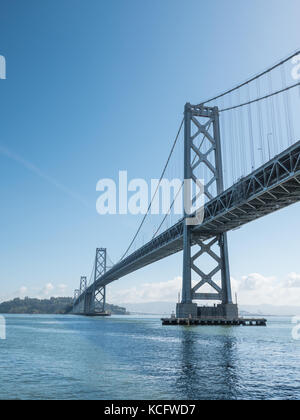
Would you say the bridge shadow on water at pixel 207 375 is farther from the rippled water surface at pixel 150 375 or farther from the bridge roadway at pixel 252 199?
the bridge roadway at pixel 252 199

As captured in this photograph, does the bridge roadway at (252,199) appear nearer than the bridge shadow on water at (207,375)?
No

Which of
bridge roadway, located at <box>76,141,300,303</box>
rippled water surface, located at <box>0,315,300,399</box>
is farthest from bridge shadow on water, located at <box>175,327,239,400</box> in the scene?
bridge roadway, located at <box>76,141,300,303</box>

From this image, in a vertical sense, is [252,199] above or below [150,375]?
above

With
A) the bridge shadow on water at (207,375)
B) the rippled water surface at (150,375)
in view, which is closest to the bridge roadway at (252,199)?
the rippled water surface at (150,375)

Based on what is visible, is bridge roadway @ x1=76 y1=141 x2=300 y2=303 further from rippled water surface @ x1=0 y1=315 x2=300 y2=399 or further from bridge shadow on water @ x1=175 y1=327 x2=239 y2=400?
bridge shadow on water @ x1=175 y1=327 x2=239 y2=400

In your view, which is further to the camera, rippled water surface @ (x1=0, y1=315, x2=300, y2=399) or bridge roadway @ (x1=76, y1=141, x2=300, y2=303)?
bridge roadway @ (x1=76, y1=141, x2=300, y2=303)

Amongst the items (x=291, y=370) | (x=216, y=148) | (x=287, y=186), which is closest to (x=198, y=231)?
(x=216, y=148)

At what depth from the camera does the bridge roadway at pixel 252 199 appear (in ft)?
104

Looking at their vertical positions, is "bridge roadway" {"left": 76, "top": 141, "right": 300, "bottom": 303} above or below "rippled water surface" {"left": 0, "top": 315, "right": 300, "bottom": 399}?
above

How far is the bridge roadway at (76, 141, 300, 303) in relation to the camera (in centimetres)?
3162

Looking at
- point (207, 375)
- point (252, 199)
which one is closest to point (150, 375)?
point (207, 375)

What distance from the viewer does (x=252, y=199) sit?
36.0 meters

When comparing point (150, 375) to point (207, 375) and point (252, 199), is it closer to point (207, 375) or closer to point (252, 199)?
point (207, 375)
